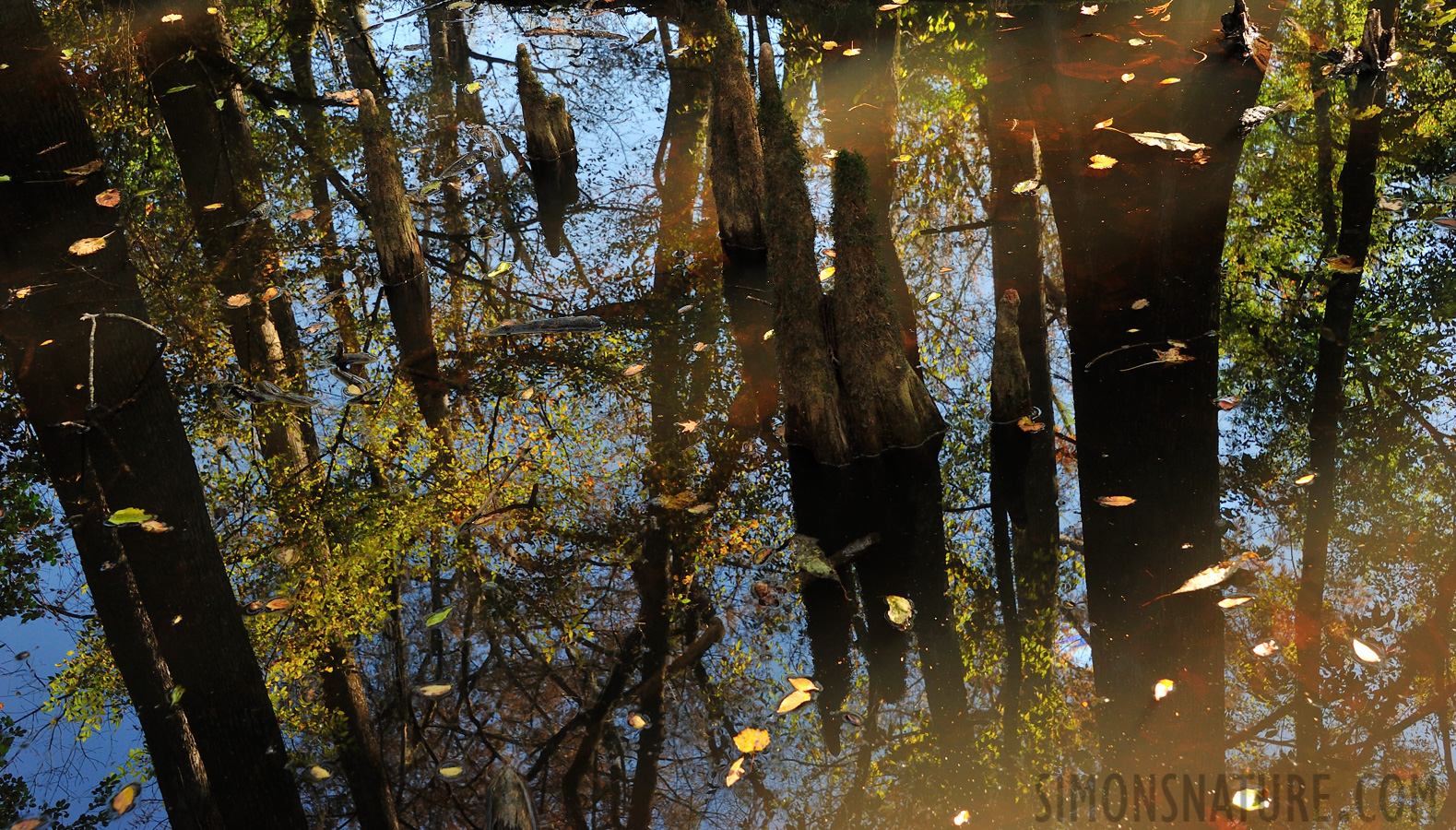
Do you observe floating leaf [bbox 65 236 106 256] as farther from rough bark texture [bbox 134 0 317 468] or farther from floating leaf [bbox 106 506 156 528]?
floating leaf [bbox 106 506 156 528]

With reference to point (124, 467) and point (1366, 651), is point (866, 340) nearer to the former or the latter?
point (1366, 651)

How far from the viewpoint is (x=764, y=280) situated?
8.85 meters

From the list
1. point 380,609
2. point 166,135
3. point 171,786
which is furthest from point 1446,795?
point 166,135

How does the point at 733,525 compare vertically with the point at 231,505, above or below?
below

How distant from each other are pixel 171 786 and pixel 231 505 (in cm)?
242

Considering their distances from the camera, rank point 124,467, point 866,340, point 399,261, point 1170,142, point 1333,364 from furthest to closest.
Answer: point 1170,142, point 399,261, point 124,467, point 1333,364, point 866,340

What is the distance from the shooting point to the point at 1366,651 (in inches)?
182

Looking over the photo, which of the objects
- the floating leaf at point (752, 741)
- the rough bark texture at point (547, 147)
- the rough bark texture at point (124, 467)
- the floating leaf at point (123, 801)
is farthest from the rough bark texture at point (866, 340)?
the rough bark texture at point (547, 147)

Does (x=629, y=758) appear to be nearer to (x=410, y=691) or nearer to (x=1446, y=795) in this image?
(x=410, y=691)

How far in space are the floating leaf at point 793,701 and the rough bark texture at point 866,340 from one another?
79.7 inches

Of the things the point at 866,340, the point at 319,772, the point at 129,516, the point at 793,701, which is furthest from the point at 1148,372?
the point at 129,516

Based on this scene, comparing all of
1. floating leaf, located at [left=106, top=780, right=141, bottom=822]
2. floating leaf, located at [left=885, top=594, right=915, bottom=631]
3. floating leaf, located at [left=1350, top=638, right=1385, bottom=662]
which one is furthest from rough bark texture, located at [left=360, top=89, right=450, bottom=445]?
floating leaf, located at [left=1350, top=638, right=1385, bottom=662]

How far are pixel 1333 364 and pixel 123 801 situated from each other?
7.82 metres

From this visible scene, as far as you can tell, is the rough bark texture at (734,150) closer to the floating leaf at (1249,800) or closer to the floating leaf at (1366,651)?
the floating leaf at (1366,651)
